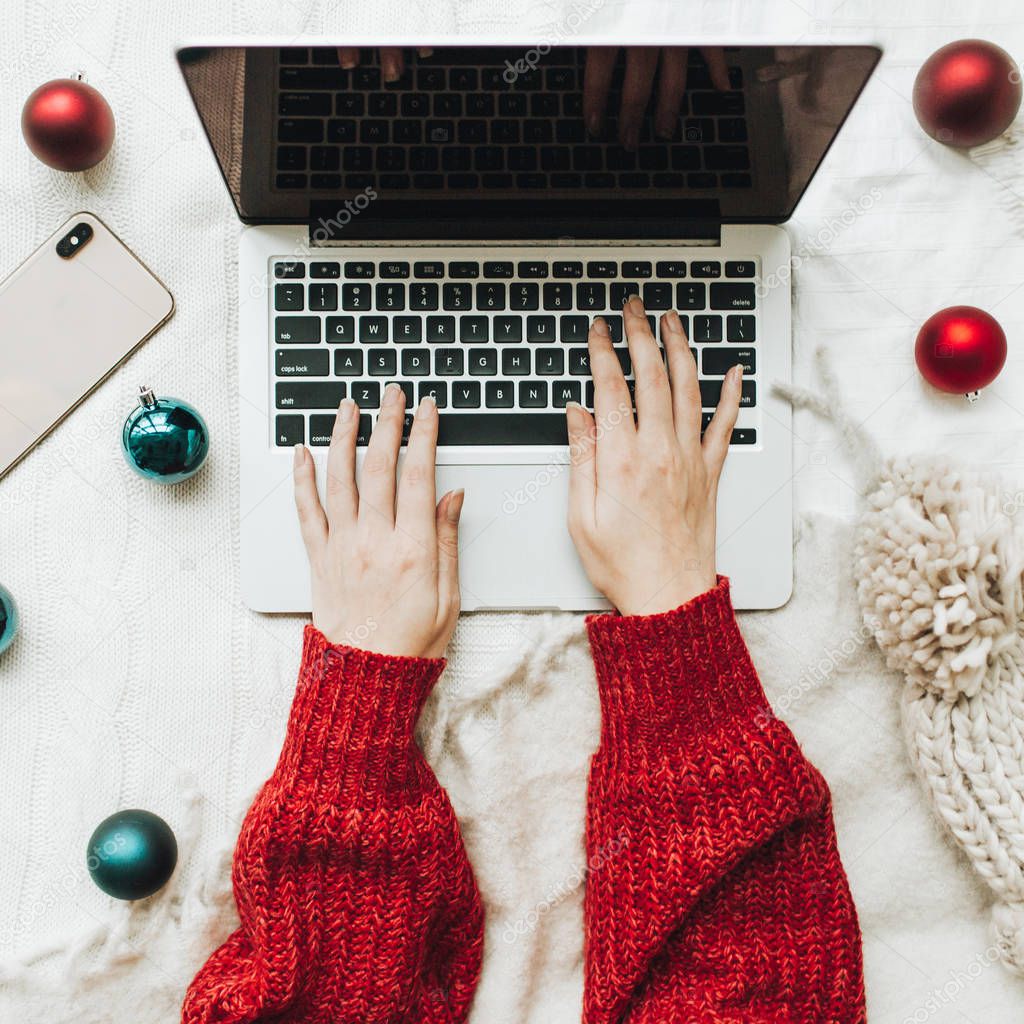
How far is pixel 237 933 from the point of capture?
669mm

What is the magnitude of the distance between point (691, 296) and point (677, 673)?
0.27 metres

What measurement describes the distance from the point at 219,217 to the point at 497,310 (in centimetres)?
23

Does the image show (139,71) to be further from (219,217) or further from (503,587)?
(503,587)

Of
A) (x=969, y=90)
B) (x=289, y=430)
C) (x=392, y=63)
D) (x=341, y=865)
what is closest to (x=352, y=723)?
(x=341, y=865)

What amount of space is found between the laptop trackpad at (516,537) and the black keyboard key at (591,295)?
12 centimetres

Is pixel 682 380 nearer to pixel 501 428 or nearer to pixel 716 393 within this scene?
pixel 716 393

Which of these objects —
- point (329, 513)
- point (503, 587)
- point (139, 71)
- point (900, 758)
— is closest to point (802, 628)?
point (900, 758)

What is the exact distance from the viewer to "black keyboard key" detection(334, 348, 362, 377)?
2.10 feet

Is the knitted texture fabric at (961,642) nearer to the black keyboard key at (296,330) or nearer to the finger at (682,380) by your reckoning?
the finger at (682,380)

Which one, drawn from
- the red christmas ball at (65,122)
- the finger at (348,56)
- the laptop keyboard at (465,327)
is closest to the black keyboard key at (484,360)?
the laptop keyboard at (465,327)

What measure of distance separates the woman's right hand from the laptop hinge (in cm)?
11

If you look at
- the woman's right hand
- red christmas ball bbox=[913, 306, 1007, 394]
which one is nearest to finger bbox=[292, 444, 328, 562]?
the woman's right hand

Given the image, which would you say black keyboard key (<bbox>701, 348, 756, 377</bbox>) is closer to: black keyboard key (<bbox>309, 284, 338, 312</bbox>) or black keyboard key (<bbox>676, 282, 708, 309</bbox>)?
black keyboard key (<bbox>676, 282, 708, 309</bbox>)

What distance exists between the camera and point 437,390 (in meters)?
0.64
